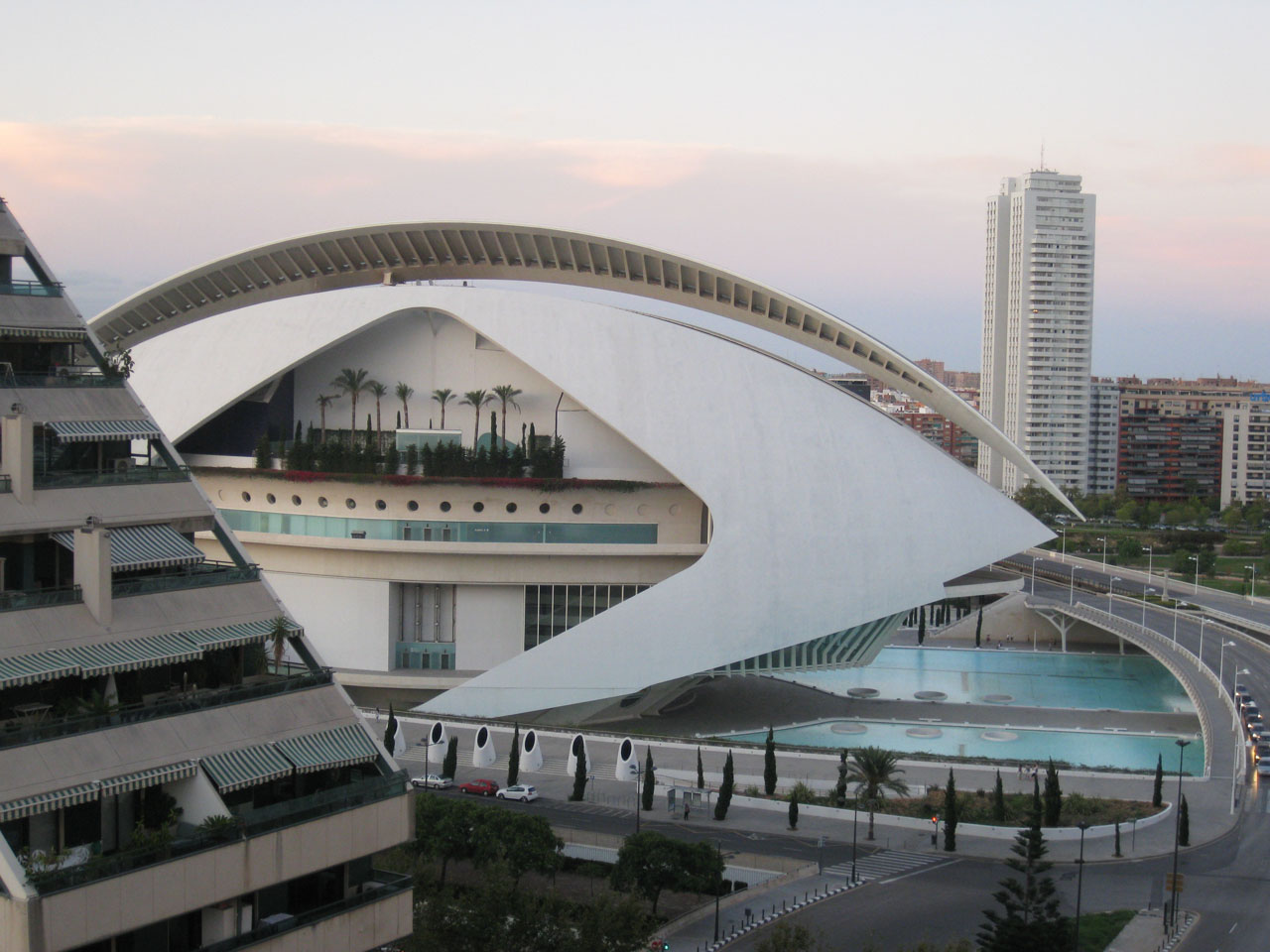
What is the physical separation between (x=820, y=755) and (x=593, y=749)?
18.2ft

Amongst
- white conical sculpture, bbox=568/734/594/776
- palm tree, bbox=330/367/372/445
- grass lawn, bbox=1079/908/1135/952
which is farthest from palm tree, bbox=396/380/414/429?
grass lawn, bbox=1079/908/1135/952

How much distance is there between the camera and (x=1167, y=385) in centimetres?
15662

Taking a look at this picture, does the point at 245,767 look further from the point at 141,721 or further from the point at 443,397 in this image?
the point at 443,397

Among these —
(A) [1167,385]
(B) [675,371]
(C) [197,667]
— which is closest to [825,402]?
(B) [675,371]

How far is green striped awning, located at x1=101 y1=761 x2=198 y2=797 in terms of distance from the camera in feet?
36.9

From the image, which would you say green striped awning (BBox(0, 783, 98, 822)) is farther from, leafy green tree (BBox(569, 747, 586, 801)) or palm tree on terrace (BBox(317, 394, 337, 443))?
palm tree on terrace (BBox(317, 394, 337, 443))

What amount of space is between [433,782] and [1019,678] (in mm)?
28194

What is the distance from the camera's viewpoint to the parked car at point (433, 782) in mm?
33062

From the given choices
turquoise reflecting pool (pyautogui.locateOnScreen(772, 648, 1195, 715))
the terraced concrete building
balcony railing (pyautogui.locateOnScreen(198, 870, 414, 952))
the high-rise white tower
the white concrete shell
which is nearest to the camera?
the terraced concrete building

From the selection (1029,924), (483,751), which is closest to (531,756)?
(483,751)

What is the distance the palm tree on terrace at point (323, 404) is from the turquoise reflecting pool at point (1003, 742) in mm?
14579

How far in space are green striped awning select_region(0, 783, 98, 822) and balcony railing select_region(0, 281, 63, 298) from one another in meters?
4.71

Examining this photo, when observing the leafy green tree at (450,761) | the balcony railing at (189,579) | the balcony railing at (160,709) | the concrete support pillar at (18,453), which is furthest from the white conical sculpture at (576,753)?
the concrete support pillar at (18,453)

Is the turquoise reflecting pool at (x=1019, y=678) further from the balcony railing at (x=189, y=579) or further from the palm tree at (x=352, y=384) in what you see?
the balcony railing at (x=189, y=579)
